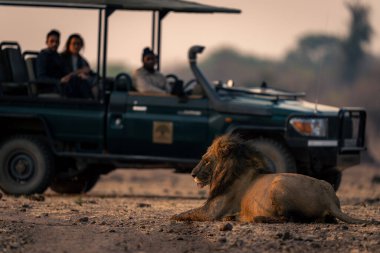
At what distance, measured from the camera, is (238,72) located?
69.1 m

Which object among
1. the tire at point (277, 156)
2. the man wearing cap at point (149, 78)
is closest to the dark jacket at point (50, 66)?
the man wearing cap at point (149, 78)

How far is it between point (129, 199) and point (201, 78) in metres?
1.58

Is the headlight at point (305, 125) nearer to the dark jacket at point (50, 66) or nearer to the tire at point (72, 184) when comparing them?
the dark jacket at point (50, 66)

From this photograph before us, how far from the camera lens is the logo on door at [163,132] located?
13945 mm

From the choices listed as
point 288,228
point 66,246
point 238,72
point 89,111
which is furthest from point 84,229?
point 238,72

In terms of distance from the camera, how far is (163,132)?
14.0 meters

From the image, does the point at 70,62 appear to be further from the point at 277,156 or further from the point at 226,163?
the point at 226,163

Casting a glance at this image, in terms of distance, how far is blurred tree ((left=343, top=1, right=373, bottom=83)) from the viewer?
5516 cm

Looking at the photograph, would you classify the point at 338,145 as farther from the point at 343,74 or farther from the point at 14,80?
the point at 343,74

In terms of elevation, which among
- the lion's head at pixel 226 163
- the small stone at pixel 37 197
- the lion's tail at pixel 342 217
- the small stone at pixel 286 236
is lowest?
the small stone at pixel 37 197

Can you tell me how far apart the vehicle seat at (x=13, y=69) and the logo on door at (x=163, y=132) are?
5.65 feet

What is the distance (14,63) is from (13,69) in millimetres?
69

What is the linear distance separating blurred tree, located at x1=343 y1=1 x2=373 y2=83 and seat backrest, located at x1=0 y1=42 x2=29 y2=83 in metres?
37.3

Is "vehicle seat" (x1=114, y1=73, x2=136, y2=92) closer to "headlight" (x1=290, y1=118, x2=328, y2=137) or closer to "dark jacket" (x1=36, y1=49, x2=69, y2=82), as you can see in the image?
"dark jacket" (x1=36, y1=49, x2=69, y2=82)
